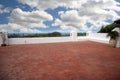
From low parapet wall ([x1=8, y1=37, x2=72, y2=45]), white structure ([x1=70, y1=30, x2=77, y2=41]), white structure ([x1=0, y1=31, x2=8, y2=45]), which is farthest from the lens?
white structure ([x1=70, y1=30, x2=77, y2=41])

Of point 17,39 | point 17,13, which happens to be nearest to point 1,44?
point 17,39

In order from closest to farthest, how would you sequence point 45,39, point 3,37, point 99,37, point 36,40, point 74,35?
point 3,37 < point 36,40 < point 45,39 < point 99,37 < point 74,35

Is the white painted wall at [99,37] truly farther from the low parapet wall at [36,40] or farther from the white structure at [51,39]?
the low parapet wall at [36,40]

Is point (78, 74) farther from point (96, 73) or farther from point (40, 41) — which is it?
point (40, 41)

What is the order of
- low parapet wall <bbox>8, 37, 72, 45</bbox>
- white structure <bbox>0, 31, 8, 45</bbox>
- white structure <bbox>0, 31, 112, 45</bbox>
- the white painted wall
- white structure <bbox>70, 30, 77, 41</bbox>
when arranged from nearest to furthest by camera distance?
1. white structure <bbox>0, 31, 8, 45</bbox>
2. white structure <bbox>0, 31, 112, 45</bbox>
3. low parapet wall <bbox>8, 37, 72, 45</bbox>
4. the white painted wall
5. white structure <bbox>70, 30, 77, 41</bbox>

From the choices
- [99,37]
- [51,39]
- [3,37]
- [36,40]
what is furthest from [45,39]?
[99,37]

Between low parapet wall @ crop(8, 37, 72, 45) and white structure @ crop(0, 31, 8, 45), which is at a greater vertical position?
white structure @ crop(0, 31, 8, 45)

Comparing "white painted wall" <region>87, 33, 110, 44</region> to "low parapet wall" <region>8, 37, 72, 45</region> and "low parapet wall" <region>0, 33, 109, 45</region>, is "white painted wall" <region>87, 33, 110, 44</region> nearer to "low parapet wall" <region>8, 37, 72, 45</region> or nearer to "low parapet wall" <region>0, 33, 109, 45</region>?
"low parapet wall" <region>0, 33, 109, 45</region>

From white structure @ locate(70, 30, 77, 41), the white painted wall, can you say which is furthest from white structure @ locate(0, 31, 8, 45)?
the white painted wall

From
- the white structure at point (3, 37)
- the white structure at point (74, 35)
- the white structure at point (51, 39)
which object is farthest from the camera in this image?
the white structure at point (74, 35)

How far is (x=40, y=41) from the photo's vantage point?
13836 mm

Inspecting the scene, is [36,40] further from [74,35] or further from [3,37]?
[74,35]

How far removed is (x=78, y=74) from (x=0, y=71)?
272 centimetres

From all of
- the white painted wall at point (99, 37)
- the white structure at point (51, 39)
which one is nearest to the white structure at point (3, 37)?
the white structure at point (51, 39)
